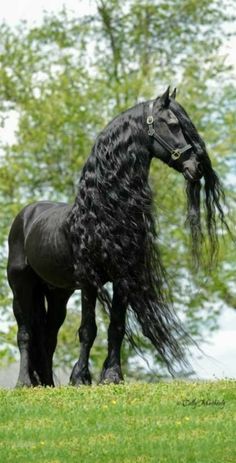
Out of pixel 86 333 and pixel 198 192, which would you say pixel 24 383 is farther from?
pixel 198 192

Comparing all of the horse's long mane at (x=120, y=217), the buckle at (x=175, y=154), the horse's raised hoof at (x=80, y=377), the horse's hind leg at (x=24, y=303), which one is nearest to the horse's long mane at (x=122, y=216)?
the horse's long mane at (x=120, y=217)

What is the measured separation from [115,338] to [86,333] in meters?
0.34

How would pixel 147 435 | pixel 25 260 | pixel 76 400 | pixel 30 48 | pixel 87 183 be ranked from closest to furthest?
pixel 147 435
pixel 76 400
pixel 87 183
pixel 25 260
pixel 30 48

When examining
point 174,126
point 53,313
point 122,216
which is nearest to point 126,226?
point 122,216

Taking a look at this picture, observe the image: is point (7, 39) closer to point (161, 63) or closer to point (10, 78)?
point (10, 78)

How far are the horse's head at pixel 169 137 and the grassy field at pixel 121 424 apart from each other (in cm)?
238

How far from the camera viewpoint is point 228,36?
28078mm

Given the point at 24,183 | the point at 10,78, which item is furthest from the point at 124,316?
the point at 10,78

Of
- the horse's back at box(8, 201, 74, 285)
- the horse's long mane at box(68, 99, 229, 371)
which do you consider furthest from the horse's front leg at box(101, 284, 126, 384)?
the horse's back at box(8, 201, 74, 285)

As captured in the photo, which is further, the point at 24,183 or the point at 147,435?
the point at 24,183

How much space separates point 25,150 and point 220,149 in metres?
4.59

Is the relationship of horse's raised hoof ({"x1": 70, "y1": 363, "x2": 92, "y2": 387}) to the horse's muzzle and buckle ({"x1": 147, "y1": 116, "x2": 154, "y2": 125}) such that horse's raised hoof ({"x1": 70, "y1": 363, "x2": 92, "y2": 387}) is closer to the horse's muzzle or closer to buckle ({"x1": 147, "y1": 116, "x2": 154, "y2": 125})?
the horse's muzzle

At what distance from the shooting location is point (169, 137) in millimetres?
12016

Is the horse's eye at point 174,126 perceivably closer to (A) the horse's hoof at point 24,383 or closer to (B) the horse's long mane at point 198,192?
(B) the horse's long mane at point 198,192
